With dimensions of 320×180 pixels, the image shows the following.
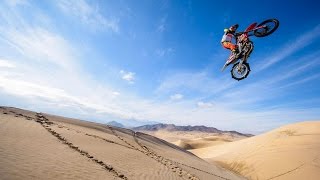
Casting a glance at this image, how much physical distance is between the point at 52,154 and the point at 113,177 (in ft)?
7.97

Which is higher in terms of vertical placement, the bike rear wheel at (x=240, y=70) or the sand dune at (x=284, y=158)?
the bike rear wheel at (x=240, y=70)

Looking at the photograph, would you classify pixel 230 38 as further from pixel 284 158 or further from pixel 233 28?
pixel 284 158

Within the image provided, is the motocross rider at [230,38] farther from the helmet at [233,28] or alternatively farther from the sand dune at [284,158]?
the sand dune at [284,158]

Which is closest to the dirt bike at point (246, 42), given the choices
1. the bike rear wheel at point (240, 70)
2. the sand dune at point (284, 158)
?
the bike rear wheel at point (240, 70)

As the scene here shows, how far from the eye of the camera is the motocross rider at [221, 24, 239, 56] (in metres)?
11.4

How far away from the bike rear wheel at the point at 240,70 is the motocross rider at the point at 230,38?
63cm

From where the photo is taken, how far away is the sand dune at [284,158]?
17062mm

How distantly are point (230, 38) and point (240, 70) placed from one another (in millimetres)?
1462

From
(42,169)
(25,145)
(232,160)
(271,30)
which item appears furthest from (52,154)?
(232,160)

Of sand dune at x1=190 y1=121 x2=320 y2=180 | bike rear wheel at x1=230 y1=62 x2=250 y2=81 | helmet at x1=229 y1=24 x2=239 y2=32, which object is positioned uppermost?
helmet at x1=229 y1=24 x2=239 y2=32

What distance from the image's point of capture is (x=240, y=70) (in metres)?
11.9

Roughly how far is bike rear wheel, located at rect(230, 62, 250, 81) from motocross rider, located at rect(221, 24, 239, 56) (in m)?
0.63

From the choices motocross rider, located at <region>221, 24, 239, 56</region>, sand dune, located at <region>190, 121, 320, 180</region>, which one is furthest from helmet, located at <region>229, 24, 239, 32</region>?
sand dune, located at <region>190, 121, 320, 180</region>

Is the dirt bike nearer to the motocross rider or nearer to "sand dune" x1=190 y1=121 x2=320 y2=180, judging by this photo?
the motocross rider
